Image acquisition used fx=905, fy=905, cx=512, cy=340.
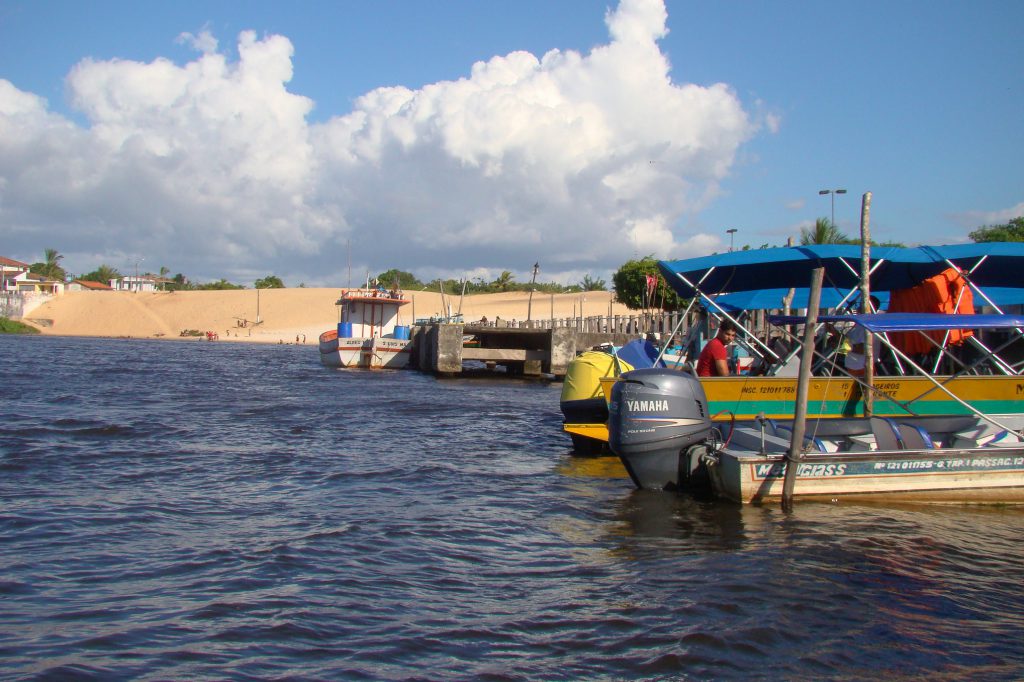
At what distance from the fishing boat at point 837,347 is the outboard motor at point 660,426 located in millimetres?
1631

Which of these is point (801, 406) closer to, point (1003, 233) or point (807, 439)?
point (807, 439)

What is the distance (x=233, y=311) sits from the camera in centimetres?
10444

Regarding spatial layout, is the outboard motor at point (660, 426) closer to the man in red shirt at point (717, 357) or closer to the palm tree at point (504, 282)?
the man in red shirt at point (717, 357)

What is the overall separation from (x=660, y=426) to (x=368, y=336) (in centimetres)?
3386

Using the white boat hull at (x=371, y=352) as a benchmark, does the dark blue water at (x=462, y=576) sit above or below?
below

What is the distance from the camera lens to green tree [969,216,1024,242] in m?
44.0

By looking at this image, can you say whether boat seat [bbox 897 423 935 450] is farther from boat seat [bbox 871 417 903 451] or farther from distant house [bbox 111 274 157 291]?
distant house [bbox 111 274 157 291]

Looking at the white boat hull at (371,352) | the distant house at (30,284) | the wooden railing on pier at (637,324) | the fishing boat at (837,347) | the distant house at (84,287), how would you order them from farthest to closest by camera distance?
the distant house at (84,287) → the distant house at (30,284) → the white boat hull at (371,352) → the wooden railing on pier at (637,324) → the fishing boat at (837,347)

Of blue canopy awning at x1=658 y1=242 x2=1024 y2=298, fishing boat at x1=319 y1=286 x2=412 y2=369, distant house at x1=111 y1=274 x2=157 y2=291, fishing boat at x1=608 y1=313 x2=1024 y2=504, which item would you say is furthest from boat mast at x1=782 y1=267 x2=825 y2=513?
distant house at x1=111 y1=274 x2=157 y2=291

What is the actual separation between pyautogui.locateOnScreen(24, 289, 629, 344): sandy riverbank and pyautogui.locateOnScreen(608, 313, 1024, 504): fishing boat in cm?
7379

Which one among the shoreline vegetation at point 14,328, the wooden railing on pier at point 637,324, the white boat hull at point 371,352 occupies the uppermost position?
the shoreline vegetation at point 14,328

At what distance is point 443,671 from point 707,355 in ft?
26.8

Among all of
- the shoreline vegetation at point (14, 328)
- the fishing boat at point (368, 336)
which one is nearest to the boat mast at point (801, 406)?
the fishing boat at point (368, 336)

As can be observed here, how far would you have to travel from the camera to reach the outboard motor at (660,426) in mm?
10344
